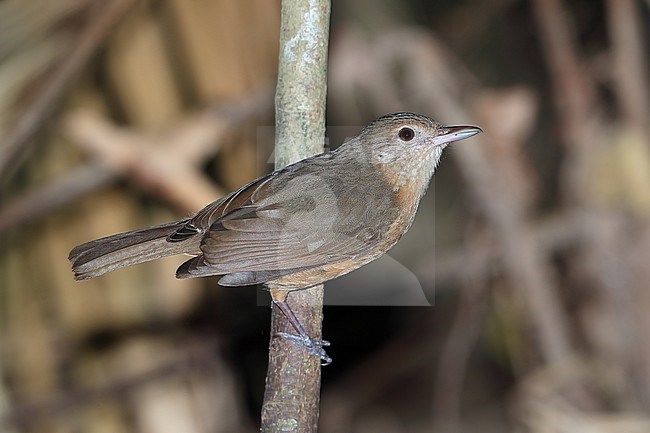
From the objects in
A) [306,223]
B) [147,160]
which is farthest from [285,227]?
[147,160]

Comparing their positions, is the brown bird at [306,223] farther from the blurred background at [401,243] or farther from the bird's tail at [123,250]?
the blurred background at [401,243]

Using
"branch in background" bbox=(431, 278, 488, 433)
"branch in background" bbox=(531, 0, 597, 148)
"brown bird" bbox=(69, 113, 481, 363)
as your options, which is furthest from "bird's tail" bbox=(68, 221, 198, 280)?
"branch in background" bbox=(531, 0, 597, 148)

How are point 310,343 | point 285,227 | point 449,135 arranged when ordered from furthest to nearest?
1. point 449,135
2. point 285,227
3. point 310,343

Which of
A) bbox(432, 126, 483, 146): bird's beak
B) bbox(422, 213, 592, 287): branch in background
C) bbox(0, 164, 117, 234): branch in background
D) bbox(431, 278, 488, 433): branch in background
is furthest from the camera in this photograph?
bbox(431, 278, 488, 433): branch in background

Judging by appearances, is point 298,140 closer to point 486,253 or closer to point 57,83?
point 57,83

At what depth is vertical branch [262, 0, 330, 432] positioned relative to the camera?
2762 mm

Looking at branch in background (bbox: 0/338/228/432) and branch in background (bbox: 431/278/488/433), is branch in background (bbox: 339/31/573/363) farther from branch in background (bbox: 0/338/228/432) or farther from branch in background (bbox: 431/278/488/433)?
branch in background (bbox: 0/338/228/432)

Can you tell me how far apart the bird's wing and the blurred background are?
0.88 meters

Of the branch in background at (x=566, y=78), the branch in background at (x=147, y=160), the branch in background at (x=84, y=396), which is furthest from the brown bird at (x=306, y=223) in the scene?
the branch in background at (x=566, y=78)

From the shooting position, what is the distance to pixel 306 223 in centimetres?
311

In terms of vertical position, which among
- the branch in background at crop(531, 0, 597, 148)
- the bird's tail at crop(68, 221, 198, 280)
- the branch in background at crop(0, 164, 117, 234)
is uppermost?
the branch in background at crop(531, 0, 597, 148)

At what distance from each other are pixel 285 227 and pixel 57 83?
159 cm

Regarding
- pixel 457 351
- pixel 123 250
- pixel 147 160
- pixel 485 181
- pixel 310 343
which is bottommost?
pixel 457 351

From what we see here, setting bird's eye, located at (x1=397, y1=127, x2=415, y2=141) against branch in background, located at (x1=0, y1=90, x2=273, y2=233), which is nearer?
bird's eye, located at (x1=397, y1=127, x2=415, y2=141)
